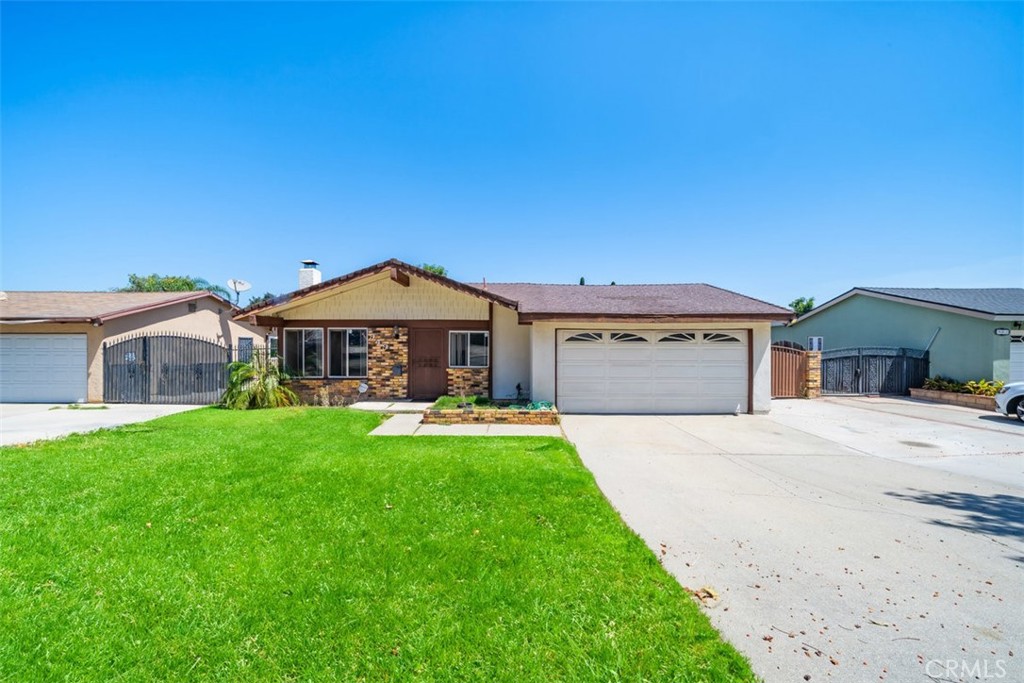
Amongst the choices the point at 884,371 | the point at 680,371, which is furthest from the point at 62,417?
the point at 884,371

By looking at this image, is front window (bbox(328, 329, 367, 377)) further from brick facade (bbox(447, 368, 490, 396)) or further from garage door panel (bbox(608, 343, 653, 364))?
garage door panel (bbox(608, 343, 653, 364))

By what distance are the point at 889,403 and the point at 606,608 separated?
1638cm

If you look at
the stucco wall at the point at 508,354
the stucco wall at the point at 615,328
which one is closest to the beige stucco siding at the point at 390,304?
the stucco wall at the point at 508,354

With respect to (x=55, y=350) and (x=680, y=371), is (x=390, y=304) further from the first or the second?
(x=55, y=350)

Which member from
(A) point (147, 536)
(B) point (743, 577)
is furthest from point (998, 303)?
(A) point (147, 536)

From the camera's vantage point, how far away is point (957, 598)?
3.22 m

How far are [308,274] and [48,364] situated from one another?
8.10 meters

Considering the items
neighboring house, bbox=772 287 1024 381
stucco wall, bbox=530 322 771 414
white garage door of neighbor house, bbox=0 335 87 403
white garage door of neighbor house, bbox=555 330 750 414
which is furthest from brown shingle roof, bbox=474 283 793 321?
white garage door of neighbor house, bbox=0 335 87 403

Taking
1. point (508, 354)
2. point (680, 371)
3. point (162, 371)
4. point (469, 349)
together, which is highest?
point (469, 349)

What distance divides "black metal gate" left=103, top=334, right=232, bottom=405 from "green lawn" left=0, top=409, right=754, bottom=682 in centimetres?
868

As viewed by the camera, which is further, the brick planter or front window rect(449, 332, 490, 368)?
front window rect(449, 332, 490, 368)

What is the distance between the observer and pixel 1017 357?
47.3ft

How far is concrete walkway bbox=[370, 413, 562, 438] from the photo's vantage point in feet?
28.4

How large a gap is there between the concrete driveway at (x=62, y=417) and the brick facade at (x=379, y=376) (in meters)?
3.49
